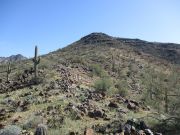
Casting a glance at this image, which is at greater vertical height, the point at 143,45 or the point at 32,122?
the point at 143,45

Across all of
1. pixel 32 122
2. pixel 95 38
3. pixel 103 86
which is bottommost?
pixel 32 122

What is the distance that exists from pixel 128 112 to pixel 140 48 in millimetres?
47009

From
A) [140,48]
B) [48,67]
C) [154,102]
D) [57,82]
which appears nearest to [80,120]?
[154,102]

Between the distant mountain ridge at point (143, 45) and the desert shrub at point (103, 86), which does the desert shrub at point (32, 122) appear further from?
the distant mountain ridge at point (143, 45)

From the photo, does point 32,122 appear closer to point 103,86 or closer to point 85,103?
point 85,103

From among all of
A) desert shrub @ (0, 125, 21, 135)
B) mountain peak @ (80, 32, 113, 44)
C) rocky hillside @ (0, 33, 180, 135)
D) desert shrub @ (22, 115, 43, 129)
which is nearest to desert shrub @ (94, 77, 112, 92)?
rocky hillside @ (0, 33, 180, 135)

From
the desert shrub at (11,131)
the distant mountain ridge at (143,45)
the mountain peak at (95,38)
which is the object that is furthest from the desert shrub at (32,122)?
the mountain peak at (95,38)

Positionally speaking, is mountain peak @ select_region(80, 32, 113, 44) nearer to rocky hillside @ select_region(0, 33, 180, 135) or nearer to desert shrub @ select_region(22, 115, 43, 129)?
rocky hillside @ select_region(0, 33, 180, 135)

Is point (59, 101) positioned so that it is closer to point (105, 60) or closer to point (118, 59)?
point (105, 60)

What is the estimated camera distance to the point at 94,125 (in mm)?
15047

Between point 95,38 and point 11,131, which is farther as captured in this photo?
point 95,38

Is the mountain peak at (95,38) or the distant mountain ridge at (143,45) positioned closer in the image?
the distant mountain ridge at (143,45)

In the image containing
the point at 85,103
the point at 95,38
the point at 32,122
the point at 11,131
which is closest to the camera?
the point at 11,131

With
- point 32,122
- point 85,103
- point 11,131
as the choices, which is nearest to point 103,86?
point 85,103
